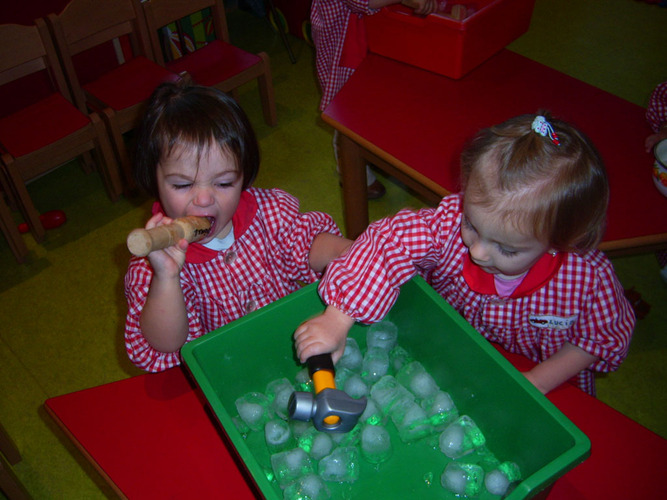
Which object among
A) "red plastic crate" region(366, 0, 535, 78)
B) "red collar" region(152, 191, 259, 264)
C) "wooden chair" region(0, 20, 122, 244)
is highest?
"red plastic crate" region(366, 0, 535, 78)

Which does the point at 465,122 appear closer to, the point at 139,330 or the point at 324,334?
the point at 324,334

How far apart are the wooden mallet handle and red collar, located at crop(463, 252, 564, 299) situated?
0.49 m

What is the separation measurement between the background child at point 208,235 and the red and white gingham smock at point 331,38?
34.9 inches

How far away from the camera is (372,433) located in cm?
92

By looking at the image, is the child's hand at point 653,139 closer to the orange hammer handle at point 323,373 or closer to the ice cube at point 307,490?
the orange hammer handle at point 323,373

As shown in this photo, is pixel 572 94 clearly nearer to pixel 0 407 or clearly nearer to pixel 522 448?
pixel 522 448

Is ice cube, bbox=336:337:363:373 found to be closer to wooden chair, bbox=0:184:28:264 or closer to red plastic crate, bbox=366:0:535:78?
red plastic crate, bbox=366:0:535:78

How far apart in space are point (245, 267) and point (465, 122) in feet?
2.16

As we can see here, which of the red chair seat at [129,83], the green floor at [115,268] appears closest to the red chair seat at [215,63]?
the red chair seat at [129,83]

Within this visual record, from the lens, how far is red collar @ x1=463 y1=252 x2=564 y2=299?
38.3 inches

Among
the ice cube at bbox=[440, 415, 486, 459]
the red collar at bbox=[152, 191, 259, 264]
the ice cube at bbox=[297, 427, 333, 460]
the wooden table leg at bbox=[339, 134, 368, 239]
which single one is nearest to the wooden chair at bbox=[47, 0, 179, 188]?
the wooden table leg at bbox=[339, 134, 368, 239]

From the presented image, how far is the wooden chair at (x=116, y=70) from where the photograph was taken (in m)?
2.06

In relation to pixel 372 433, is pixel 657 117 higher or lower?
higher

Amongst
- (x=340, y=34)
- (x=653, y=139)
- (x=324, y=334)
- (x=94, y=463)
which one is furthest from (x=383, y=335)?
(x=340, y=34)
